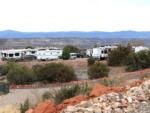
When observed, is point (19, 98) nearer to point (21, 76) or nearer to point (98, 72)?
point (21, 76)

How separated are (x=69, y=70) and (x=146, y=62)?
11.6 meters

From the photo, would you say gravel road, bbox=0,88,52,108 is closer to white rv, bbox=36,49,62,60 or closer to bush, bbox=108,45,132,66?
bush, bbox=108,45,132,66

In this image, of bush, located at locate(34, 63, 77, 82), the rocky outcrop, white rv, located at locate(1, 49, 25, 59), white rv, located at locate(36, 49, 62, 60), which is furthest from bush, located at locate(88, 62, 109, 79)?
the rocky outcrop

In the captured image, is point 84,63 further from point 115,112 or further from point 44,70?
point 115,112

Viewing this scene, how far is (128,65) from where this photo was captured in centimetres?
6322

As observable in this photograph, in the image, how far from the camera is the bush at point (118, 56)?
221 ft

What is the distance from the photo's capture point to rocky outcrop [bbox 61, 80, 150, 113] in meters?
11.8

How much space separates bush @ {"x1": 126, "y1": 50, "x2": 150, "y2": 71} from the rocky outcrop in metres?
46.1

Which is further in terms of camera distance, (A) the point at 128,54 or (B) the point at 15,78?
(A) the point at 128,54

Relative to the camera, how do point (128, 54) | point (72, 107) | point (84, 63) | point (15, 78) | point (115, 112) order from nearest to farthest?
Answer: 1. point (115, 112)
2. point (72, 107)
3. point (15, 78)
4. point (128, 54)
5. point (84, 63)

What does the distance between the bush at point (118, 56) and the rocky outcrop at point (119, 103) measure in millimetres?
53693

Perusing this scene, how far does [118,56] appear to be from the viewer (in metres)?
69.0

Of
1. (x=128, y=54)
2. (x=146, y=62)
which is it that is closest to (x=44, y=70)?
(x=146, y=62)

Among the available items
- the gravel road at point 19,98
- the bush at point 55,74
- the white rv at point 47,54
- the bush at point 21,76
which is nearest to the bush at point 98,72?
the bush at point 55,74
